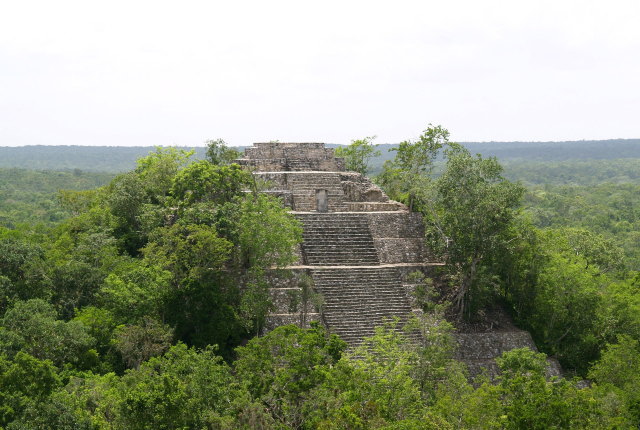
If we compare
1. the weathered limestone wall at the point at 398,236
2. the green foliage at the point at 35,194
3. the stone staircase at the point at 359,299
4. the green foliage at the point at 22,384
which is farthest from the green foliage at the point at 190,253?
the green foliage at the point at 35,194

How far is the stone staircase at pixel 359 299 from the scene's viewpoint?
64.4ft

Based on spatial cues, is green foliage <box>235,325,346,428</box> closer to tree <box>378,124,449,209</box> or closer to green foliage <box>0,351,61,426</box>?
green foliage <box>0,351,61,426</box>

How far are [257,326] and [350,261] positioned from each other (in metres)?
4.30

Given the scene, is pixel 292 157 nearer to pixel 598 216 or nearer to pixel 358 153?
pixel 358 153

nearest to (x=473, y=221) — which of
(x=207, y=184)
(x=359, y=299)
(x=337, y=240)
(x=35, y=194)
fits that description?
(x=359, y=299)

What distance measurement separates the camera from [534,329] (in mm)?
21156

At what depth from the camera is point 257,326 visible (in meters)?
18.8

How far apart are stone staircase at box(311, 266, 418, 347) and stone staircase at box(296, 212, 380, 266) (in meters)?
0.67

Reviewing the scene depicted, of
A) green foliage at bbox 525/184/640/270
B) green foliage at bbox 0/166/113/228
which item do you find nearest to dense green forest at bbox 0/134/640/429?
green foliage at bbox 0/166/113/228

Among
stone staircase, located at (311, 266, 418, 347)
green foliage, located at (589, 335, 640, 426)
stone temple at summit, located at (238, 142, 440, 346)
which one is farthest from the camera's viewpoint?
stone temple at summit, located at (238, 142, 440, 346)

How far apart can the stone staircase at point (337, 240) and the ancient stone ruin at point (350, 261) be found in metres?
0.03

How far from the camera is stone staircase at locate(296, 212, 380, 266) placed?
72.3 ft

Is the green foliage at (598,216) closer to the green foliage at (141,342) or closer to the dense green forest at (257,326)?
the dense green forest at (257,326)

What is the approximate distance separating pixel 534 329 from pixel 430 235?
159 inches
